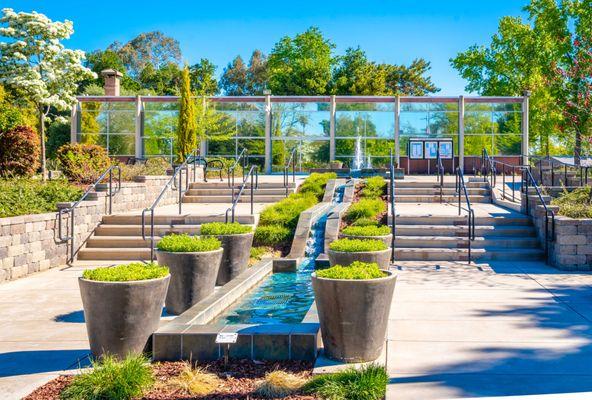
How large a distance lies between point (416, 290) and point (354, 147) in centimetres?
2591

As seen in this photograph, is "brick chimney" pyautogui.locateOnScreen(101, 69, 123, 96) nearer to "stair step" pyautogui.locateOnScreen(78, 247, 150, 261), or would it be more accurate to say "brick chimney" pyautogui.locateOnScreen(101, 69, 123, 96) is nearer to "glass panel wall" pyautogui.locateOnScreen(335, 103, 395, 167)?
"glass panel wall" pyautogui.locateOnScreen(335, 103, 395, 167)

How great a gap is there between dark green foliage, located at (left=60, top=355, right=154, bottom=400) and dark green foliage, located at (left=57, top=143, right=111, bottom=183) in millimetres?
13568

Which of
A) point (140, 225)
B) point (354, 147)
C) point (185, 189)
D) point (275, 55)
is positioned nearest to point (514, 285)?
point (140, 225)

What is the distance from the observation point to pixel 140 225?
14406 mm

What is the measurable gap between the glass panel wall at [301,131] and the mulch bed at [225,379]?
29417 millimetres

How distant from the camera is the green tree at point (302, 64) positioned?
48875 millimetres

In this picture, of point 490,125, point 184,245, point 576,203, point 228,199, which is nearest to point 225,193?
point 228,199

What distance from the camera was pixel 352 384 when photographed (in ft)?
14.6

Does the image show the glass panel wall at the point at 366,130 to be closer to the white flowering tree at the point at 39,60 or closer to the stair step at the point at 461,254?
the white flowering tree at the point at 39,60

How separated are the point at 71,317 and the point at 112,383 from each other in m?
3.37

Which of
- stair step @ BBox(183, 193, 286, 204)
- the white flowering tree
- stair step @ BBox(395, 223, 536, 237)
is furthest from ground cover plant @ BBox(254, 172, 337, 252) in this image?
the white flowering tree

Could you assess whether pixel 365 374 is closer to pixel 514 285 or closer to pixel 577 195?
pixel 514 285

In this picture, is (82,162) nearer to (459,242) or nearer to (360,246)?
(459,242)

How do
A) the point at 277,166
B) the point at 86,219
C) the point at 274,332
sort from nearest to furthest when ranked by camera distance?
the point at 274,332
the point at 86,219
the point at 277,166
